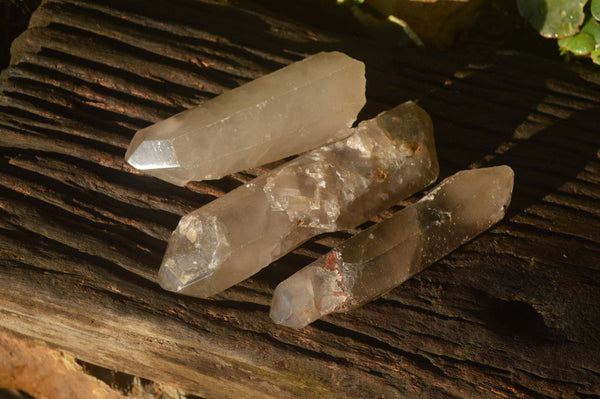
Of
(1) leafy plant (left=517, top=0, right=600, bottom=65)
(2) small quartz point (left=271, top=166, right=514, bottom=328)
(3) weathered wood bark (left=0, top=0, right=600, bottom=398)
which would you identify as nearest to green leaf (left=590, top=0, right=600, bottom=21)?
(1) leafy plant (left=517, top=0, right=600, bottom=65)

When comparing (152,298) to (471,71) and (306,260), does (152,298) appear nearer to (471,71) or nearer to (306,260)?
(306,260)

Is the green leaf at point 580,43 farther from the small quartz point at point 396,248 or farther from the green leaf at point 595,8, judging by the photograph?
the small quartz point at point 396,248

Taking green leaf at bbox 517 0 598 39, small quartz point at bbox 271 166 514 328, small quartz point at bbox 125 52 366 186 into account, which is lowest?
small quartz point at bbox 271 166 514 328

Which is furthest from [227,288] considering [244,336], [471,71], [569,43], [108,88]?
[569,43]

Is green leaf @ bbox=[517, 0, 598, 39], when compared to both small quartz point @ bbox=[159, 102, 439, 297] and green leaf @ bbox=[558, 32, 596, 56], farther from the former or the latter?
small quartz point @ bbox=[159, 102, 439, 297]

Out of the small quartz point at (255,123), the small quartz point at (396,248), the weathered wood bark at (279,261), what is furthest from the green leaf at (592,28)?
the small quartz point at (255,123)

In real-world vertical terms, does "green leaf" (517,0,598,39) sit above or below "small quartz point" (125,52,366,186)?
above

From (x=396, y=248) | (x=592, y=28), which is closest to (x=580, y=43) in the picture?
(x=592, y=28)
